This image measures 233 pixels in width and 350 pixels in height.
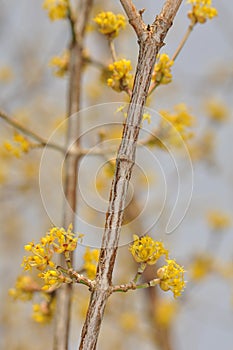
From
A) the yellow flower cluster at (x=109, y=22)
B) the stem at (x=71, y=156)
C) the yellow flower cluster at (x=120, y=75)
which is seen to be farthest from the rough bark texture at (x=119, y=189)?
the stem at (x=71, y=156)

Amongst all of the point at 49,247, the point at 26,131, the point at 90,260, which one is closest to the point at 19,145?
the point at 26,131

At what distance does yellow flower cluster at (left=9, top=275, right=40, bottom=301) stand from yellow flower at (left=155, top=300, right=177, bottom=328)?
127 centimetres

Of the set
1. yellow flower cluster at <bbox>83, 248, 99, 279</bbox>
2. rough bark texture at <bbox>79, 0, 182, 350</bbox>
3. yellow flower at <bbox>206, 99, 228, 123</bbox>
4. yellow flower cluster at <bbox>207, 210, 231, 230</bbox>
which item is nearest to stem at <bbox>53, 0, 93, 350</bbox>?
yellow flower cluster at <bbox>83, 248, 99, 279</bbox>

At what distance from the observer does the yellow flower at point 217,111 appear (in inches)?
95.3

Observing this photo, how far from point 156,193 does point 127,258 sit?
641 millimetres

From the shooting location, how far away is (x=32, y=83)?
7.89ft

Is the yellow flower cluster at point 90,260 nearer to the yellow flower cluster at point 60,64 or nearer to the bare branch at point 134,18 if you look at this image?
the bare branch at point 134,18

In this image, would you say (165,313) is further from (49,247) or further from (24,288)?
(49,247)

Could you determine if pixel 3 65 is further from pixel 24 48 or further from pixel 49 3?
pixel 49 3

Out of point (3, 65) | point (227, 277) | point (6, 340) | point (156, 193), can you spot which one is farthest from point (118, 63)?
point (6, 340)

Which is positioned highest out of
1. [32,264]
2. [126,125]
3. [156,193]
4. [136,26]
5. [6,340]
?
[156,193]

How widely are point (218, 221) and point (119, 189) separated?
73.5 inches

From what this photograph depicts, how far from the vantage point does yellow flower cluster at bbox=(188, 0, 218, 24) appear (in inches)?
39.9

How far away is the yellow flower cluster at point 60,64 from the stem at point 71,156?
18mm
